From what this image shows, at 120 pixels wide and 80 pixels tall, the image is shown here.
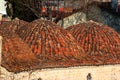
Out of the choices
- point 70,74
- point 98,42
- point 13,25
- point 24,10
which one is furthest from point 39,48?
point 24,10

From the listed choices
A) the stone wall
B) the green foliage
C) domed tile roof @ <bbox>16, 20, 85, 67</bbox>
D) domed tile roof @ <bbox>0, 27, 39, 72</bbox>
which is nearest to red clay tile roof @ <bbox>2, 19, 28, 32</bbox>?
domed tile roof @ <bbox>16, 20, 85, 67</bbox>

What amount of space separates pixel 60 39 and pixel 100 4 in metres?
22.7

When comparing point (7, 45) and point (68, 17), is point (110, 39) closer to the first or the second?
point (7, 45)

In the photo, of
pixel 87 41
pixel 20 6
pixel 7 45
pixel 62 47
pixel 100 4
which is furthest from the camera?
pixel 100 4

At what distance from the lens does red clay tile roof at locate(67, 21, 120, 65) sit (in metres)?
30.5

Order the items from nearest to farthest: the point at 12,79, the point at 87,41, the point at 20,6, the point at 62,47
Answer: the point at 12,79
the point at 62,47
the point at 87,41
the point at 20,6

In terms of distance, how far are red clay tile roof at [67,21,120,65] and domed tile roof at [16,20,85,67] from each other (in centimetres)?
101

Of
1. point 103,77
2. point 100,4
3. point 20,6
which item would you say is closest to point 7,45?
point 103,77

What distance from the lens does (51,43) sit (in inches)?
1157

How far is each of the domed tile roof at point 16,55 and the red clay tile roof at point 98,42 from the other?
375 cm

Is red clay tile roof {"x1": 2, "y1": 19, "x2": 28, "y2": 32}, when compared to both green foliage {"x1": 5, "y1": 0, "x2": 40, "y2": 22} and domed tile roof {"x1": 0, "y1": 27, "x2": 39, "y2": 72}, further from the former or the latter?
green foliage {"x1": 5, "y1": 0, "x2": 40, "y2": 22}

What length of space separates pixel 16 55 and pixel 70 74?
310 cm

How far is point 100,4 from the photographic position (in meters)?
52.2

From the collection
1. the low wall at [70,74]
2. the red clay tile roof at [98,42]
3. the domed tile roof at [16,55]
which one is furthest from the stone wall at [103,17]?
the domed tile roof at [16,55]
